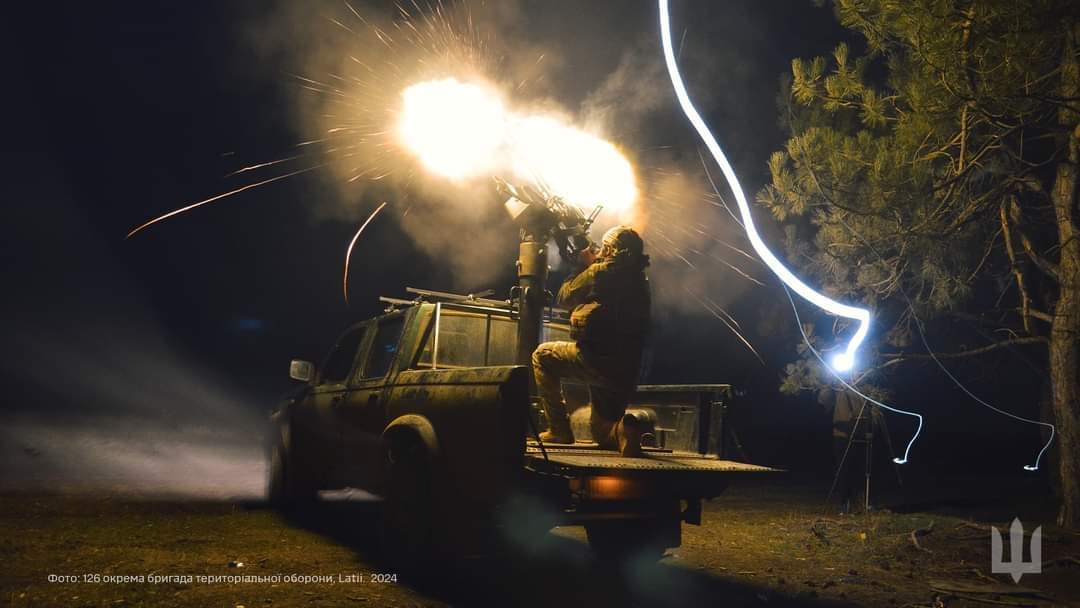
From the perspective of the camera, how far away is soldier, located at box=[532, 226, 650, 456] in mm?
6051

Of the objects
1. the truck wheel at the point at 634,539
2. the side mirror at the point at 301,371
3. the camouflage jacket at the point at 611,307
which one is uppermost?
the camouflage jacket at the point at 611,307

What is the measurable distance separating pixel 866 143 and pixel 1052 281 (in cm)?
475

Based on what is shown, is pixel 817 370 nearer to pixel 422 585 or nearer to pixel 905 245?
pixel 905 245

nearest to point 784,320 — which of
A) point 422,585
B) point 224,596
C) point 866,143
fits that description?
point 866,143

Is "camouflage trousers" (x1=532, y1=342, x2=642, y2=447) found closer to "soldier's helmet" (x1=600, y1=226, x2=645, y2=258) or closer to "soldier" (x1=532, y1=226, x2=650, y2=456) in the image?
"soldier" (x1=532, y1=226, x2=650, y2=456)

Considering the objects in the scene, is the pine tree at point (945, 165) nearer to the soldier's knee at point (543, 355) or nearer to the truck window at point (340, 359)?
the soldier's knee at point (543, 355)

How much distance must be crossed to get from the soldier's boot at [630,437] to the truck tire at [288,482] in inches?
135

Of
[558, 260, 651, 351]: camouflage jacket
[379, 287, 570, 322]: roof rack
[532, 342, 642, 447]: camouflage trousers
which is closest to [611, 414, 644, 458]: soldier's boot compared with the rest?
[532, 342, 642, 447]: camouflage trousers

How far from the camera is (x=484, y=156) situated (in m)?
7.87

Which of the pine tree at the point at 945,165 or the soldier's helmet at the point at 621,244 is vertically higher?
the pine tree at the point at 945,165

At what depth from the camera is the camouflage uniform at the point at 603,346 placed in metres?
6.05

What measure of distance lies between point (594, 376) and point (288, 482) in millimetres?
3712

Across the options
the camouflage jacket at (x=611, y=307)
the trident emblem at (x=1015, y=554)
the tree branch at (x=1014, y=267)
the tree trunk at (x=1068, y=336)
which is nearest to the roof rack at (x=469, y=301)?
the camouflage jacket at (x=611, y=307)

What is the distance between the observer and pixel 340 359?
26.9 ft
